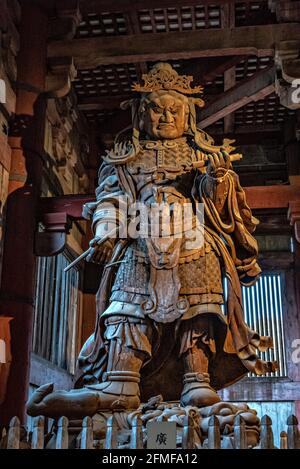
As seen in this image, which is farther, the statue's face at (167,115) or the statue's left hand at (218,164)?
the statue's face at (167,115)

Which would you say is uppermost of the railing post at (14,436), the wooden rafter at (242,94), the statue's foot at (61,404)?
the wooden rafter at (242,94)

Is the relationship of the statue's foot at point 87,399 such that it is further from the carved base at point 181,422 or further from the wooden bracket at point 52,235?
the wooden bracket at point 52,235

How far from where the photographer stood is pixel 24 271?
18.6ft

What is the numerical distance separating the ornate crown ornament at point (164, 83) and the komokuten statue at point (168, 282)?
8cm

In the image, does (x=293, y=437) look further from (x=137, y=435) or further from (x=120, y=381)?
(x=120, y=381)

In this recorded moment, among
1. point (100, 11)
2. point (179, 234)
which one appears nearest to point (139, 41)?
point (100, 11)

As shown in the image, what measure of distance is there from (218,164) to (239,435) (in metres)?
1.79

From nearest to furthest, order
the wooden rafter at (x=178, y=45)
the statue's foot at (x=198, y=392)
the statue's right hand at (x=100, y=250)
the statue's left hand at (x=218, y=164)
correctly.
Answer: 1. the statue's foot at (x=198, y=392)
2. the statue's left hand at (x=218, y=164)
3. the statue's right hand at (x=100, y=250)
4. the wooden rafter at (x=178, y=45)

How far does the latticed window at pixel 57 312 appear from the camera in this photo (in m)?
7.19

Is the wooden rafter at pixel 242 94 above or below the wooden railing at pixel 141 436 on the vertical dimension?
above

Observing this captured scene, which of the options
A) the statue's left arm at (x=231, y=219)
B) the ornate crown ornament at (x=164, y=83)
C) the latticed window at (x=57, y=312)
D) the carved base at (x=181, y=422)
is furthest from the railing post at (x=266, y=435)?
the latticed window at (x=57, y=312)

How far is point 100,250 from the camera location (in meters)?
4.43

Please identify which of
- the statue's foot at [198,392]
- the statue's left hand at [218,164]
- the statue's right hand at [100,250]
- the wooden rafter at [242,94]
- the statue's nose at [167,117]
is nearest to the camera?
the statue's foot at [198,392]

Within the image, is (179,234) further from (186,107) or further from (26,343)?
(26,343)
